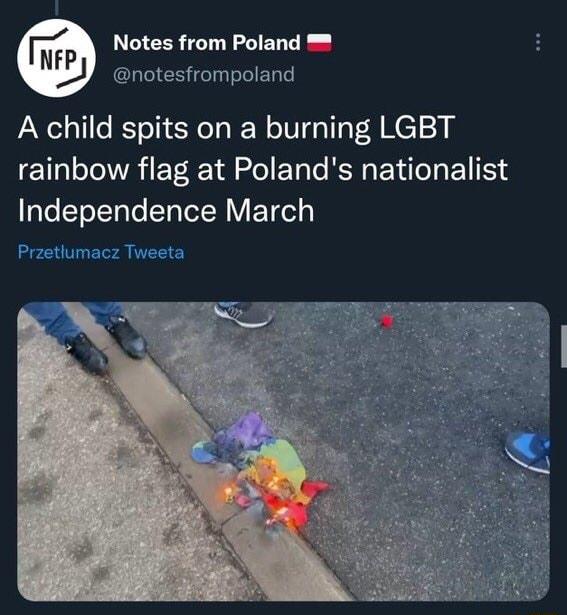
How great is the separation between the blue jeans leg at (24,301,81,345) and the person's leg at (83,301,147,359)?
0.16m

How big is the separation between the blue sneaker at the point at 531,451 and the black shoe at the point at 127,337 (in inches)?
80.2

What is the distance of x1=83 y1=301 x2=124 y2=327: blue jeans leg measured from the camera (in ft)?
10.2

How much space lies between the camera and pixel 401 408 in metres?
2.76

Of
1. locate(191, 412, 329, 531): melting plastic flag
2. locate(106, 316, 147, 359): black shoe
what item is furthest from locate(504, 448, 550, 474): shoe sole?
locate(106, 316, 147, 359): black shoe

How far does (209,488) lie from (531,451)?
1498 mm

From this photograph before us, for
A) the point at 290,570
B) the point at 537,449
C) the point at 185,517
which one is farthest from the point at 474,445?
the point at 185,517

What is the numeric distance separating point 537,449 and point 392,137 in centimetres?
160

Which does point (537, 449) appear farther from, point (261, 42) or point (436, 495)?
point (261, 42)

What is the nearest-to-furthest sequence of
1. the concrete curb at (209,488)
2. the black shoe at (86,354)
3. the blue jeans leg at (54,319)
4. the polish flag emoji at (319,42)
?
the polish flag emoji at (319,42)
the concrete curb at (209,488)
the blue jeans leg at (54,319)
the black shoe at (86,354)

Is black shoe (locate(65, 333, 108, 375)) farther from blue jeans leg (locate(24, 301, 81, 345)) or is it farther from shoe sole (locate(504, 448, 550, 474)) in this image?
shoe sole (locate(504, 448, 550, 474))

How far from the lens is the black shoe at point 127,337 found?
3.11m

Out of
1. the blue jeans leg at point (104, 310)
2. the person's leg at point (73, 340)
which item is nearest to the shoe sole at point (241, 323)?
the blue jeans leg at point (104, 310)

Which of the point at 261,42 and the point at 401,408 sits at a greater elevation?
the point at 261,42

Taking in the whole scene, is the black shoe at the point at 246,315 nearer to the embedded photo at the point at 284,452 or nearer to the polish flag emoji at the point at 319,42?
the embedded photo at the point at 284,452
